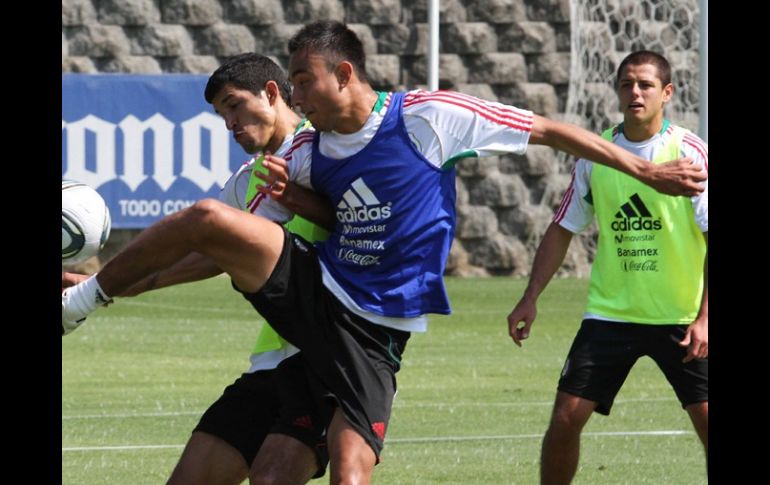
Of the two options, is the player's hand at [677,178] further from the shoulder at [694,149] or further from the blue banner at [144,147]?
the blue banner at [144,147]

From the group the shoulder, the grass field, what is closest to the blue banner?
the grass field

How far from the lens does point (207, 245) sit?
5.50 metres

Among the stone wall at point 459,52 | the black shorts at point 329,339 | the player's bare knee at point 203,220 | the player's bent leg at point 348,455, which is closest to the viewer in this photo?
the player's bare knee at point 203,220

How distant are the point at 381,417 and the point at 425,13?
13.4 m

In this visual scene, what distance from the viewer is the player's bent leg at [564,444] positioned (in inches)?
285

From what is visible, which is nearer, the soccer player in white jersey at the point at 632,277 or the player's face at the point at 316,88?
the player's face at the point at 316,88

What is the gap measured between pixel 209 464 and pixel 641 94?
271cm

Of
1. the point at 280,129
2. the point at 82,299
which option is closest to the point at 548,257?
the point at 280,129

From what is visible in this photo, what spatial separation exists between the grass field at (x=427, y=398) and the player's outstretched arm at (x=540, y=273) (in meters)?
1.25

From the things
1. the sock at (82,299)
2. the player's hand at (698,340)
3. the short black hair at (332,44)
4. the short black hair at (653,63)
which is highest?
the short black hair at (332,44)

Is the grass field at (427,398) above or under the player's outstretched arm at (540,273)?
under

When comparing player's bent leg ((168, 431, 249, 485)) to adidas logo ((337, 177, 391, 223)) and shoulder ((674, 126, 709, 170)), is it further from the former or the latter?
shoulder ((674, 126, 709, 170))

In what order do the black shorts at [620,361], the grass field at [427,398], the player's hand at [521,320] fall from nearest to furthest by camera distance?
the player's hand at [521,320]
the black shorts at [620,361]
the grass field at [427,398]

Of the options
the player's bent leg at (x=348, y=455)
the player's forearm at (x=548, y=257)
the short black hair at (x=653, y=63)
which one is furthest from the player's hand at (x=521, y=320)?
the player's bent leg at (x=348, y=455)
